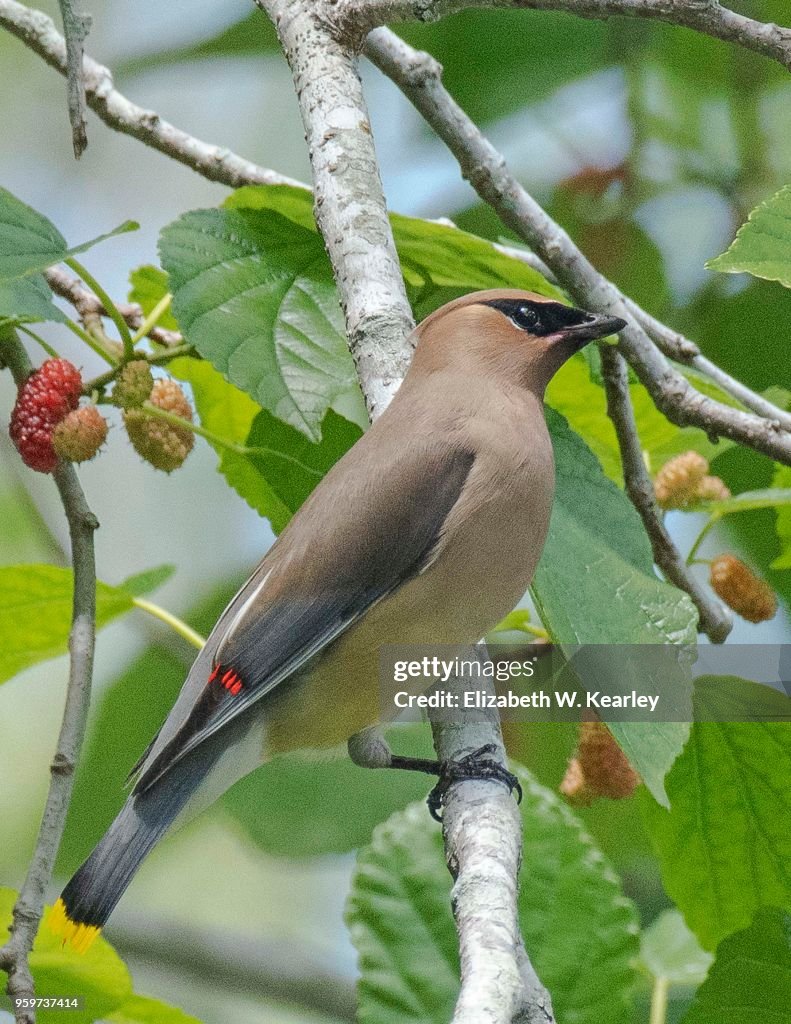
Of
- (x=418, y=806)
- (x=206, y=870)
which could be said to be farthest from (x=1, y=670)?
(x=206, y=870)

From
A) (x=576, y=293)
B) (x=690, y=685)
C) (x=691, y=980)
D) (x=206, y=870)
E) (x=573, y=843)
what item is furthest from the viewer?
(x=206, y=870)

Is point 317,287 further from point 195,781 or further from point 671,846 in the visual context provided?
point 671,846

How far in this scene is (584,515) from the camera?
2.86 meters

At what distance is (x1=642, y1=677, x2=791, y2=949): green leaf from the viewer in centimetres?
325

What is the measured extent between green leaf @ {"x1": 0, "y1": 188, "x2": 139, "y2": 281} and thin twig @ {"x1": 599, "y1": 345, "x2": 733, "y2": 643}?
114 cm

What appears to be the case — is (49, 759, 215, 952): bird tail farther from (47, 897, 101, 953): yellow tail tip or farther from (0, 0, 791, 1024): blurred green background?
(0, 0, 791, 1024): blurred green background

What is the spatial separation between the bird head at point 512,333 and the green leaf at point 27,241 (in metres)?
0.73

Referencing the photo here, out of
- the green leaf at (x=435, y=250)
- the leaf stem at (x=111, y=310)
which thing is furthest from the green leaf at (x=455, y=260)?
the leaf stem at (x=111, y=310)

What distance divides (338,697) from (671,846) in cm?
95

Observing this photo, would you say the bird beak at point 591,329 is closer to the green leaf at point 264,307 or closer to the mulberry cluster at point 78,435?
the green leaf at point 264,307

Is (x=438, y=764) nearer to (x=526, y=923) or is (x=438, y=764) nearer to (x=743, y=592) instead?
(x=526, y=923)

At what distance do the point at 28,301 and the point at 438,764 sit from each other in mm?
1143

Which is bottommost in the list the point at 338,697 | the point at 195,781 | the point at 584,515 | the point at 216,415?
the point at 195,781

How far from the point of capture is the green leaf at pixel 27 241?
106 inches
